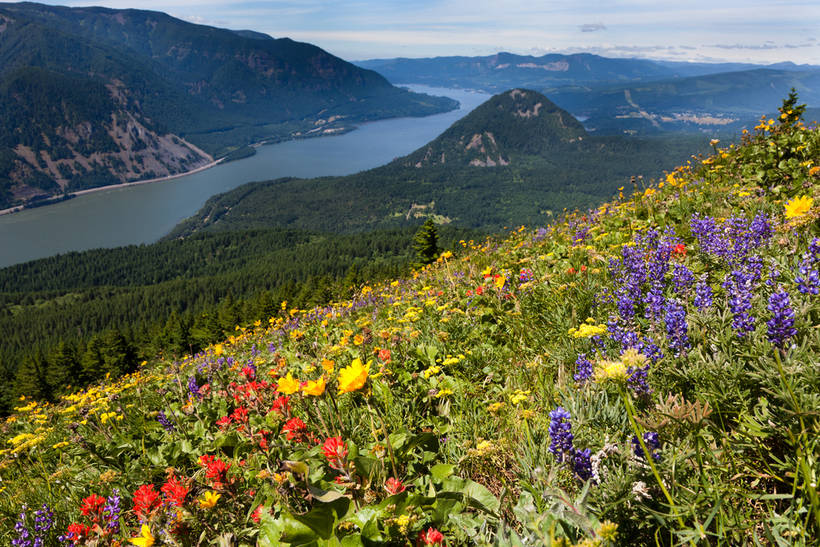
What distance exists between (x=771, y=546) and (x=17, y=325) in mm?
166882

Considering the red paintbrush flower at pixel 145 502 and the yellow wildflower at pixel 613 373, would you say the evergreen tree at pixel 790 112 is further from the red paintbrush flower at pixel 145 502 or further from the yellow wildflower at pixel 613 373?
the red paintbrush flower at pixel 145 502

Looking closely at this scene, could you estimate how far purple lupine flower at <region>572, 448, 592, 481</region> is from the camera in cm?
162

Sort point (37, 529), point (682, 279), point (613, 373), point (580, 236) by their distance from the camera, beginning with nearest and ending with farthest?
point (613, 373), point (682, 279), point (37, 529), point (580, 236)

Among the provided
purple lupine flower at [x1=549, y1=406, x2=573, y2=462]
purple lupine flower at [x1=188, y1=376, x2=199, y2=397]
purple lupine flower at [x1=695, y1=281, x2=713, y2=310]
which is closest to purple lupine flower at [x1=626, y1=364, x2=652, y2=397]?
purple lupine flower at [x1=549, y1=406, x2=573, y2=462]

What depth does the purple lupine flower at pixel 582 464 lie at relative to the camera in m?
1.62

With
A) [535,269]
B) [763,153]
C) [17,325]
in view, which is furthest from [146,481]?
[17,325]

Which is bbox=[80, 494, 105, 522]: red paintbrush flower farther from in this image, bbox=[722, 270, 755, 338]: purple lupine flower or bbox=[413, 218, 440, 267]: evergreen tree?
bbox=[413, 218, 440, 267]: evergreen tree

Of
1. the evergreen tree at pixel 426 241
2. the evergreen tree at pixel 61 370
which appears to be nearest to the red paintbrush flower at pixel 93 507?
the evergreen tree at pixel 426 241

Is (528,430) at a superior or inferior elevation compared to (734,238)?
inferior

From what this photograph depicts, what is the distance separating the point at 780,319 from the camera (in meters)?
1.54

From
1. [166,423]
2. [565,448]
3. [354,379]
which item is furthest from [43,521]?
Result: [565,448]

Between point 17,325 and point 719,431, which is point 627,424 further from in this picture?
point 17,325

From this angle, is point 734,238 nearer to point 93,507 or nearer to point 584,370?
point 584,370

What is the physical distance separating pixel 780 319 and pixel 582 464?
920 mm
